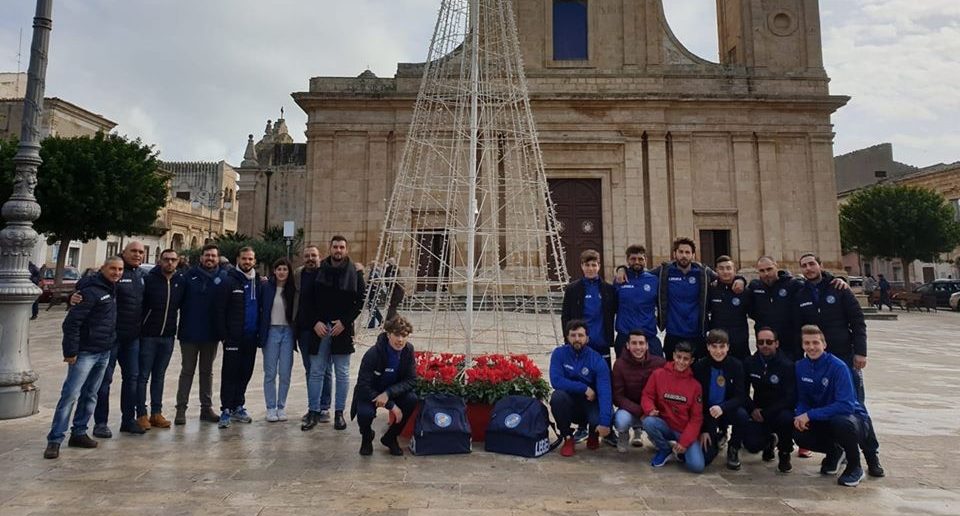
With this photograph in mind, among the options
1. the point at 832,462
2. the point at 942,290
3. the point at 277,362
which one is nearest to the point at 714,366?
the point at 832,462

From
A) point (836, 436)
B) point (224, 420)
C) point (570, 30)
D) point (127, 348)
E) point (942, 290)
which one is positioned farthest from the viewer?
point (942, 290)

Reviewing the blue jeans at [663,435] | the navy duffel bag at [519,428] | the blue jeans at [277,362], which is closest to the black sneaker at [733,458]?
the blue jeans at [663,435]

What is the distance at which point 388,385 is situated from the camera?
15.5ft

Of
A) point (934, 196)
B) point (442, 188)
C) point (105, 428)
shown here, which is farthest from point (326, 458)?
point (934, 196)

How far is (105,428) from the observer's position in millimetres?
5043

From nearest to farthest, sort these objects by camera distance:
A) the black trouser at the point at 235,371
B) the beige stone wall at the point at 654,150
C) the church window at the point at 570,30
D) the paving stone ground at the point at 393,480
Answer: the paving stone ground at the point at 393,480 < the black trouser at the point at 235,371 < the beige stone wall at the point at 654,150 < the church window at the point at 570,30

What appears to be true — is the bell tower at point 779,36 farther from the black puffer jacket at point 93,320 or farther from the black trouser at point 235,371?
the black puffer jacket at point 93,320

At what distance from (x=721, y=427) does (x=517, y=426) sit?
1.75m

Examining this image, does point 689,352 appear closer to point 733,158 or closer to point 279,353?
point 279,353

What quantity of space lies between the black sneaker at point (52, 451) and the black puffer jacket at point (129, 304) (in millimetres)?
1015

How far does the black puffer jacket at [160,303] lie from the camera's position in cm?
527

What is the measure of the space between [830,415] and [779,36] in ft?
75.2

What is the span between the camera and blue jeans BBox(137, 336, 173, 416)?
5250 mm

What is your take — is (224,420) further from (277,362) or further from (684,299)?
(684,299)
